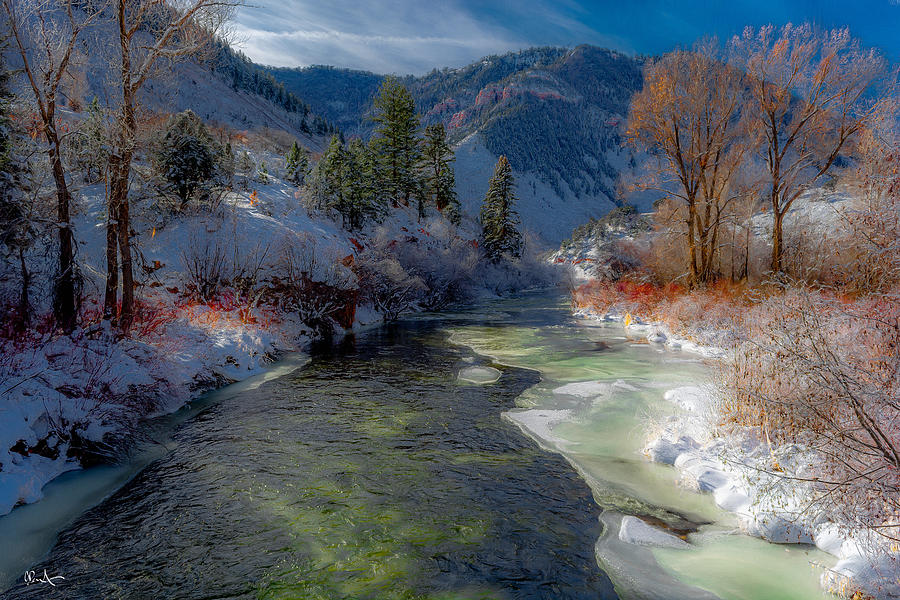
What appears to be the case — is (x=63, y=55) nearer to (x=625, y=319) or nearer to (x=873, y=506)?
(x=873, y=506)

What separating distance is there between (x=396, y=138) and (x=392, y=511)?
43.2 meters

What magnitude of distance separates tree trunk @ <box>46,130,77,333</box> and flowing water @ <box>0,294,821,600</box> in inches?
148

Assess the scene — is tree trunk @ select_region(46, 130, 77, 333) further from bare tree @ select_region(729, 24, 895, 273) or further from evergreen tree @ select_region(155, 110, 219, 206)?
bare tree @ select_region(729, 24, 895, 273)

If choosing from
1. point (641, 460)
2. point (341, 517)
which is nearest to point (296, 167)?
point (341, 517)

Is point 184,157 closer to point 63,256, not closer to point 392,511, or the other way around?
point 63,256

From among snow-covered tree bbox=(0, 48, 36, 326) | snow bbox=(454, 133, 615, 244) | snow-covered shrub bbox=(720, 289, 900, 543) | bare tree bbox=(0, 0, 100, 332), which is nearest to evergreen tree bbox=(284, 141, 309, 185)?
snow-covered tree bbox=(0, 48, 36, 326)

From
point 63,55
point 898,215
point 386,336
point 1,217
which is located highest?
point 63,55

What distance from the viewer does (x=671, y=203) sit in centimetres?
2944

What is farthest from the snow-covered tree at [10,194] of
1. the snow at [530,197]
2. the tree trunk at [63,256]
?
the snow at [530,197]

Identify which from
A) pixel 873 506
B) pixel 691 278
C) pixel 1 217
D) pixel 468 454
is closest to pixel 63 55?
pixel 1 217

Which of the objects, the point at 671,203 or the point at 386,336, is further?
the point at 671,203

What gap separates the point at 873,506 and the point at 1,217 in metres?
16.5

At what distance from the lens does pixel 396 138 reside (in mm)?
45062

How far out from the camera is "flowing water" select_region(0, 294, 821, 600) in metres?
4.86
